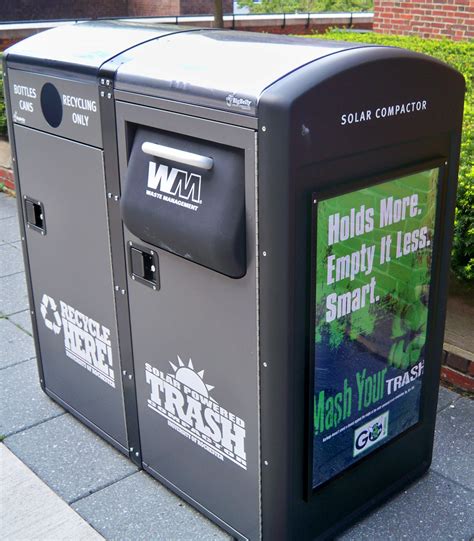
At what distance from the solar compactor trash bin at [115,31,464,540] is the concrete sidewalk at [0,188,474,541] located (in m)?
0.10

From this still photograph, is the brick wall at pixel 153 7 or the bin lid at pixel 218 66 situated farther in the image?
the brick wall at pixel 153 7

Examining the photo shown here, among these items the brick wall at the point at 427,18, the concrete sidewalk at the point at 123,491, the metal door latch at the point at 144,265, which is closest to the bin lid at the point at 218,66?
the metal door latch at the point at 144,265

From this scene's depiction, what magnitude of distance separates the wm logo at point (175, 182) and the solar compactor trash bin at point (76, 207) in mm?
284

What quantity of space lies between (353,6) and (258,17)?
22.5ft

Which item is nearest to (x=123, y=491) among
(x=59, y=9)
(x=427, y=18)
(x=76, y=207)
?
(x=76, y=207)

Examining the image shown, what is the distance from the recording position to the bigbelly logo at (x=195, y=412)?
2.53 metres

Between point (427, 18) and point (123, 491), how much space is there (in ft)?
29.6

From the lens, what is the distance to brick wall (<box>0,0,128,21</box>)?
23.7 meters

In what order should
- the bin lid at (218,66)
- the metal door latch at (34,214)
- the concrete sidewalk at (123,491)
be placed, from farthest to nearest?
the metal door latch at (34,214) → the concrete sidewalk at (123,491) → the bin lid at (218,66)

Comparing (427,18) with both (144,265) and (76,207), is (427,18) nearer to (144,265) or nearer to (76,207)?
(76,207)

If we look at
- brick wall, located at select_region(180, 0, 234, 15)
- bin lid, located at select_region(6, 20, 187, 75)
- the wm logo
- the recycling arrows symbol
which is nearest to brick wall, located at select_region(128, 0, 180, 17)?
brick wall, located at select_region(180, 0, 234, 15)

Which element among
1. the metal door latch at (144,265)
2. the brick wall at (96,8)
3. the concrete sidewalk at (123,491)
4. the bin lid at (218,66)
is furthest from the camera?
the brick wall at (96,8)

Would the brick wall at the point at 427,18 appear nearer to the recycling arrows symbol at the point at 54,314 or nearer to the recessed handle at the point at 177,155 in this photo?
the recycling arrows symbol at the point at 54,314

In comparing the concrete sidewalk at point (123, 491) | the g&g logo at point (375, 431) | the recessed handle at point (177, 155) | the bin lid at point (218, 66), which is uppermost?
the bin lid at point (218, 66)
